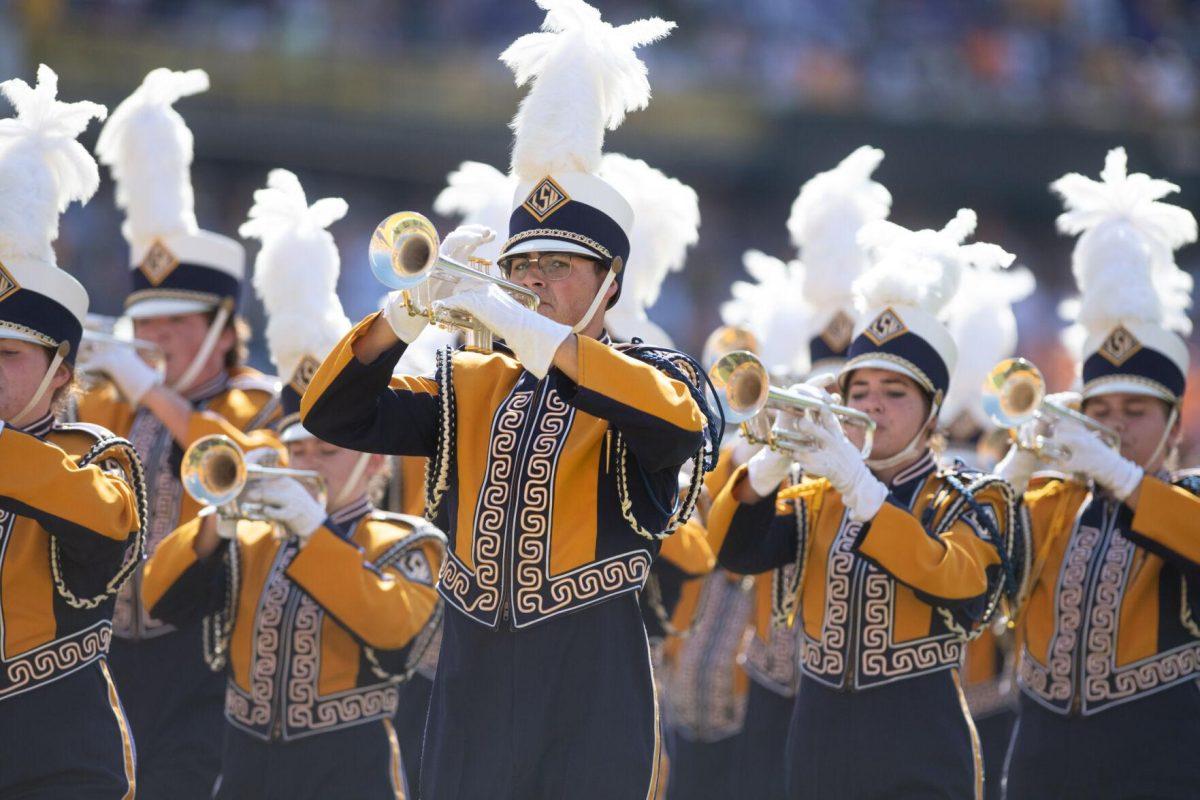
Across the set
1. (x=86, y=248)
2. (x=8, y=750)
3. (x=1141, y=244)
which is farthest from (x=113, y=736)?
(x=86, y=248)

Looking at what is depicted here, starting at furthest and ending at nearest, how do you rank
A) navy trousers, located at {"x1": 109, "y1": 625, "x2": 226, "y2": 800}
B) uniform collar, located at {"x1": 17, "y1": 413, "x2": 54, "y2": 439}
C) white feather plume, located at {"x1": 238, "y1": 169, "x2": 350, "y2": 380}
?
white feather plume, located at {"x1": 238, "y1": 169, "x2": 350, "y2": 380} → navy trousers, located at {"x1": 109, "y1": 625, "x2": 226, "y2": 800} → uniform collar, located at {"x1": 17, "y1": 413, "x2": 54, "y2": 439}

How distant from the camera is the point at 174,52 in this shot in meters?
16.3

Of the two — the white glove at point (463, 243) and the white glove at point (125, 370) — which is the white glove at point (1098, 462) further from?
the white glove at point (125, 370)

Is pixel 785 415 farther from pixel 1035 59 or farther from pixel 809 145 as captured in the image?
pixel 1035 59

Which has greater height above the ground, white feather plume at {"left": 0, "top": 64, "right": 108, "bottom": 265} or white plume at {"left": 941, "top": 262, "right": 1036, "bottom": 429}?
white plume at {"left": 941, "top": 262, "right": 1036, "bottom": 429}

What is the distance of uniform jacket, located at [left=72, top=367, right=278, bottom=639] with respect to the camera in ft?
21.7

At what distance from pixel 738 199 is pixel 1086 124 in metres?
3.32

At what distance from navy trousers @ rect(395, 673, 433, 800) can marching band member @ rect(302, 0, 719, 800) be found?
2.59 meters

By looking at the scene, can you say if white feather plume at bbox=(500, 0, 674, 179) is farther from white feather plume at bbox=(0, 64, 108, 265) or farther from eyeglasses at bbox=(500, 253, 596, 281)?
white feather plume at bbox=(0, 64, 108, 265)

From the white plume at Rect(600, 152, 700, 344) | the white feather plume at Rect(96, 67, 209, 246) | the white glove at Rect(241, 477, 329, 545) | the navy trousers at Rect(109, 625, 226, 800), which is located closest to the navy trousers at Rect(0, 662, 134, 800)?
the white glove at Rect(241, 477, 329, 545)

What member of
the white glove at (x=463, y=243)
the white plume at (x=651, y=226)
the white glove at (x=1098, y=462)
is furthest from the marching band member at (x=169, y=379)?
the white glove at (x=1098, y=462)

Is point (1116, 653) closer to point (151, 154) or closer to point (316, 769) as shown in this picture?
point (316, 769)

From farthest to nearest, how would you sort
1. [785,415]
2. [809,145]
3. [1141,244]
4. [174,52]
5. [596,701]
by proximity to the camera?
[809,145] → [174,52] → [1141,244] → [785,415] → [596,701]

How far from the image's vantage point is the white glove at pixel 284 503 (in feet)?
19.3
